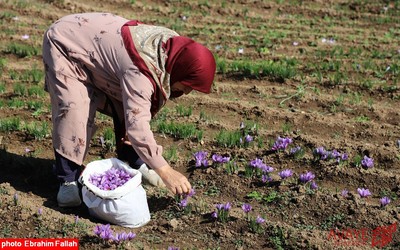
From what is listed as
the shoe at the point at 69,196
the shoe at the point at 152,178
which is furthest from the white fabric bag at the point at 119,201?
the shoe at the point at 152,178

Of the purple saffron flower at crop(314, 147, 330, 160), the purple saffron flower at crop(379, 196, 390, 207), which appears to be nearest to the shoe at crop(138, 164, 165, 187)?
the purple saffron flower at crop(314, 147, 330, 160)

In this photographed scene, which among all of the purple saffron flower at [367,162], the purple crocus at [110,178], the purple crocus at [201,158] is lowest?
the purple crocus at [201,158]

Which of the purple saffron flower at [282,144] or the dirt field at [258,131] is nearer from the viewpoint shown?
the dirt field at [258,131]

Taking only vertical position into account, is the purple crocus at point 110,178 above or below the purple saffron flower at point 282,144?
above

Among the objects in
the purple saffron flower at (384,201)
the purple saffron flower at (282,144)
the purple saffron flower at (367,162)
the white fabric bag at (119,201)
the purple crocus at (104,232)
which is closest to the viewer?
the purple crocus at (104,232)

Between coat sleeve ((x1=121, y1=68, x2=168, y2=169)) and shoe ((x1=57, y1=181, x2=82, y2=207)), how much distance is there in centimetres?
65

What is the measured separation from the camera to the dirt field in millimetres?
4094

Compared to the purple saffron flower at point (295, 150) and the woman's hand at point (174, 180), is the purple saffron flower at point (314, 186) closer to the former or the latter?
the purple saffron flower at point (295, 150)

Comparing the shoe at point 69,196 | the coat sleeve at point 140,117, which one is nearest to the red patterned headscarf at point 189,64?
the coat sleeve at point 140,117

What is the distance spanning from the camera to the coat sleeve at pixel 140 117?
3898mm

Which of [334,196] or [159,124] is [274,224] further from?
[159,124]

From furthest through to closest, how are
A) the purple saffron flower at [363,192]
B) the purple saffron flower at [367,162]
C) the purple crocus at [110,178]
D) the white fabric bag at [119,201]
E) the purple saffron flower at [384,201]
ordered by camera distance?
the purple saffron flower at [367,162] < the purple saffron flower at [363,192] < the purple saffron flower at [384,201] < the purple crocus at [110,178] < the white fabric bag at [119,201]

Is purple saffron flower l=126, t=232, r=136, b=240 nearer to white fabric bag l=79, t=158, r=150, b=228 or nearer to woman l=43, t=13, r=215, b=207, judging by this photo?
white fabric bag l=79, t=158, r=150, b=228

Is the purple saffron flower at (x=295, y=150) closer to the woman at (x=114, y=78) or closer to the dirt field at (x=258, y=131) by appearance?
the dirt field at (x=258, y=131)
